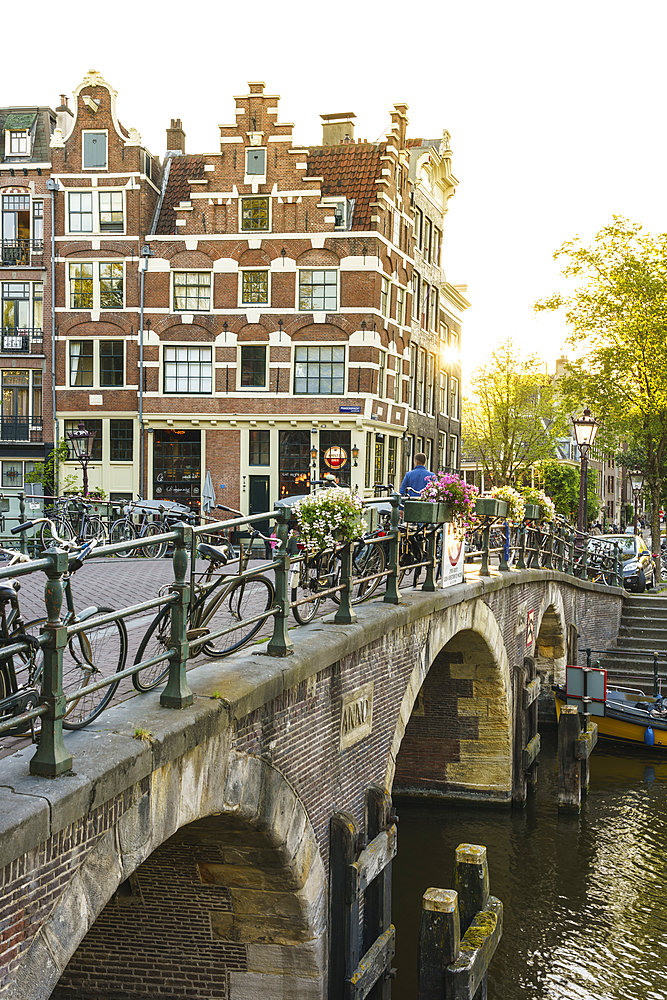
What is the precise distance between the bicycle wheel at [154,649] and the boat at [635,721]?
1553 centimetres

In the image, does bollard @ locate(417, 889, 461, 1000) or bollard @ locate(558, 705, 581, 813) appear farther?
bollard @ locate(558, 705, 581, 813)

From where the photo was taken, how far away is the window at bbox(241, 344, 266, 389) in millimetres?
30844

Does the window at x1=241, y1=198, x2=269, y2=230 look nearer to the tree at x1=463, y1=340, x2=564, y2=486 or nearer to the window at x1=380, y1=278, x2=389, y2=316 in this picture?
the window at x1=380, y1=278, x2=389, y2=316

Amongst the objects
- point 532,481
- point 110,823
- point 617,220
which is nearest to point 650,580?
point 617,220

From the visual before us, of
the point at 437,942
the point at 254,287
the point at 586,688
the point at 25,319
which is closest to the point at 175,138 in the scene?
the point at 254,287

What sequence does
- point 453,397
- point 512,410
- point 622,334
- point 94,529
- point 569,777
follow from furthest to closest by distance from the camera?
point 512,410
point 453,397
point 622,334
point 569,777
point 94,529

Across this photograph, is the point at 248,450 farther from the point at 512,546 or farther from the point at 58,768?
the point at 58,768

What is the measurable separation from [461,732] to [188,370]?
1845 centimetres

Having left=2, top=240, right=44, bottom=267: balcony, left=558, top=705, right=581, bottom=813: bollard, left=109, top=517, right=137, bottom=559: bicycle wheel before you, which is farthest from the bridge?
left=2, top=240, right=44, bottom=267: balcony

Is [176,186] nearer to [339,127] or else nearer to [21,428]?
[339,127]

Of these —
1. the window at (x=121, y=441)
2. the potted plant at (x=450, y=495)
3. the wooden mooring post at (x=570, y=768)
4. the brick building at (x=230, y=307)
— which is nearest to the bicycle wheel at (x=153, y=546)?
the potted plant at (x=450, y=495)

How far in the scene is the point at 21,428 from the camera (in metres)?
32.1

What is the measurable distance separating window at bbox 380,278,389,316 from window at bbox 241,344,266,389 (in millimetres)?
4119

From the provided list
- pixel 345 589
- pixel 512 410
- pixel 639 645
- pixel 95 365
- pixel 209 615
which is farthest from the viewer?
pixel 512 410
